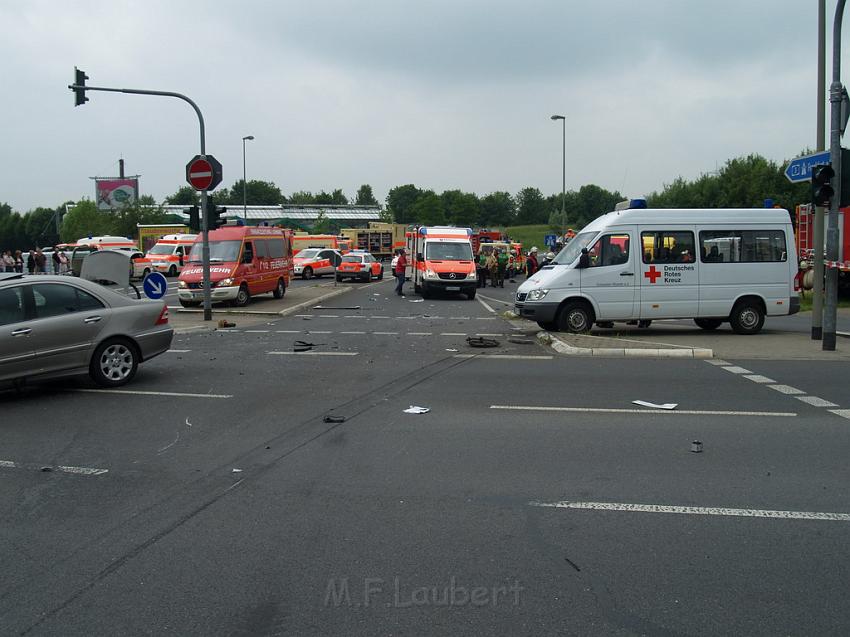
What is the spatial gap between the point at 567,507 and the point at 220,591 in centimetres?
251

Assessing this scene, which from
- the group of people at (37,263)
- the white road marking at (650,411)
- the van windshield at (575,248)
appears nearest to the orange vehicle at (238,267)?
the van windshield at (575,248)

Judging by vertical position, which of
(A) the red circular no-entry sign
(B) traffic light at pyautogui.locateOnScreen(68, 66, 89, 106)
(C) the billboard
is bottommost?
(A) the red circular no-entry sign

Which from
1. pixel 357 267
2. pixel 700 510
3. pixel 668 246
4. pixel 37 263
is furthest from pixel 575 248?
pixel 37 263

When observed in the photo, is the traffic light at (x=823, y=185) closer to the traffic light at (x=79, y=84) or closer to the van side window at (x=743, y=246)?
the van side window at (x=743, y=246)

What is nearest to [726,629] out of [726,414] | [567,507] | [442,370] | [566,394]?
[567,507]

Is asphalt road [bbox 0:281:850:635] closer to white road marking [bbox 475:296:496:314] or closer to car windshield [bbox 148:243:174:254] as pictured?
white road marking [bbox 475:296:496:314]

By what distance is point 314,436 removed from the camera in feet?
24.6

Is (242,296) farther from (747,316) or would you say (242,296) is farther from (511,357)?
(747,316)

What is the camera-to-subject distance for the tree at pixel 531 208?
148625 millimetres

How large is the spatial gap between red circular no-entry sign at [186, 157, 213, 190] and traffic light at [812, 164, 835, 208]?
42.7ft

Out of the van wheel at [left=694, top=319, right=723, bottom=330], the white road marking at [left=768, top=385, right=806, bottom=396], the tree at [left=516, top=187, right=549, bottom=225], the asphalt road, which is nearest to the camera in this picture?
the asphalt road

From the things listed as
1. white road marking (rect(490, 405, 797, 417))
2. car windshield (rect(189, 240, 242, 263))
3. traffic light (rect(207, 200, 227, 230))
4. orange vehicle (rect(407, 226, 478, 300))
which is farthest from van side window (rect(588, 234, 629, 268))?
orange vehicle (rect(407, 226, 478, 300))

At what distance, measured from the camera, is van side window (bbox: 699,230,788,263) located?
16062mm

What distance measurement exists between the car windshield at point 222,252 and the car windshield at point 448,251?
27.3 feet
